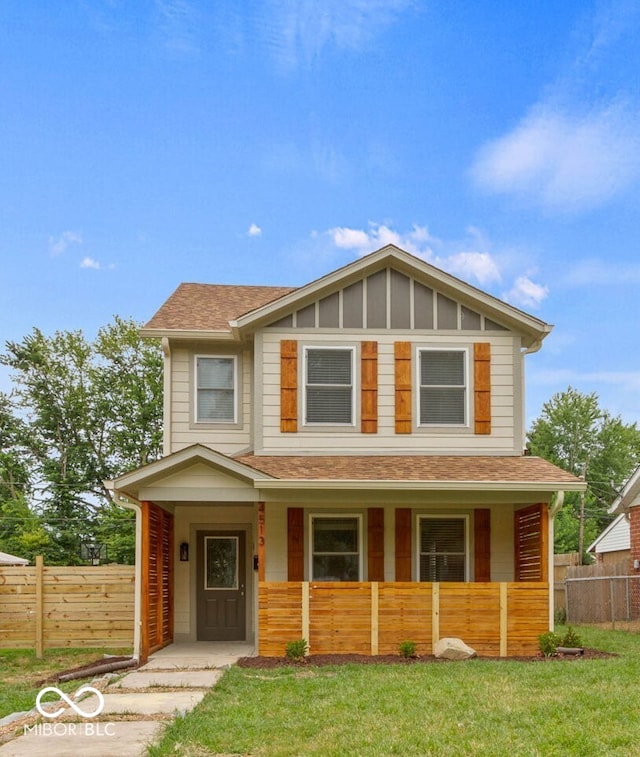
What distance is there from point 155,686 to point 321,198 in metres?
18.2

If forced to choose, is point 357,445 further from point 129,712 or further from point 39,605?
point 129,712

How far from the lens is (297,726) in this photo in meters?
7.85

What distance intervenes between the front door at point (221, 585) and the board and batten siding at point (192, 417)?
166 centimetres

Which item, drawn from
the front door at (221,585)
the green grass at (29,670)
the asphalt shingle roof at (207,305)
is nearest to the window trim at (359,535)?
the front door at (221,585)

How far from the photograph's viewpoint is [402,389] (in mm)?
14844

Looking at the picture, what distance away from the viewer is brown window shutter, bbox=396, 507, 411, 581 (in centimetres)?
1444

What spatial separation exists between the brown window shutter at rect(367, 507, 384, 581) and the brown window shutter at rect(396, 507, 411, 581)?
0.26 meters

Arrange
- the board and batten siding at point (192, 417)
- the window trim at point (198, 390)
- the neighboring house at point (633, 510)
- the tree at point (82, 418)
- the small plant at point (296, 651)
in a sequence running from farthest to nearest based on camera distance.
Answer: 1. the tree at point (82, 418)
2. the neighboring house at point (633, 510)
3. the window trim at point (198, 390)
4. the board and batten siding at point (192, 417)
5. the small plant at point (296, 651)

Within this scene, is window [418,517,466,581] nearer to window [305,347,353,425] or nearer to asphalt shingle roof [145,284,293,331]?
window [305,347,353,425]

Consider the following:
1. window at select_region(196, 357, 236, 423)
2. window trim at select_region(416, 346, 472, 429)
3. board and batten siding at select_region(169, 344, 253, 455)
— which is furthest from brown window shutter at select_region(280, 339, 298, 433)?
window trim at select_region(416, 346, 472, 429)

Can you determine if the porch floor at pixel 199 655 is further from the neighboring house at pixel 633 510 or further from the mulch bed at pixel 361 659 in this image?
the neighboring house at pixel 633 510

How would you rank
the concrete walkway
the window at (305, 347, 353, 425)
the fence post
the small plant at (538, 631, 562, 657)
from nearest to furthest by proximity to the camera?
the concrete walkway, the small plant at (538, 631, 562, 657), the window at (305, 347, 353, 425), the fence post

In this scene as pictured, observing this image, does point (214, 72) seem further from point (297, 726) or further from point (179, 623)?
→ point (297, 726)

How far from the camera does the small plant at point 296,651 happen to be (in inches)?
495
